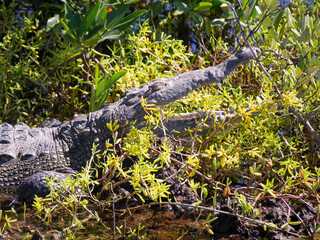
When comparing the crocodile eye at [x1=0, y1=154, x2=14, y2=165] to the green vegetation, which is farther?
the crocodile eye at [x1=0, y1=154, x2=14, y2=165]

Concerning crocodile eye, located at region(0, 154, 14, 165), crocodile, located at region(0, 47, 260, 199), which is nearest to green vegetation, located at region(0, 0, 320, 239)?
crocodile, located at region(0, 47, 260, 199)

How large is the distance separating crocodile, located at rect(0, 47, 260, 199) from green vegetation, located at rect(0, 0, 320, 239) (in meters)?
0.14

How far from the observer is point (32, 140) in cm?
394

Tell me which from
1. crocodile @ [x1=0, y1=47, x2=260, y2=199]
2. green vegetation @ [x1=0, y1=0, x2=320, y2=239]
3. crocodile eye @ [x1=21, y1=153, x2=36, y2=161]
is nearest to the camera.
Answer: green vegetation @ [x1=0, y1=0, x2=320, y2=239]

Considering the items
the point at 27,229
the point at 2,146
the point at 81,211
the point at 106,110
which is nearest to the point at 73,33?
the point at 106,110

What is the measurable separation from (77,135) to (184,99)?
1.20m

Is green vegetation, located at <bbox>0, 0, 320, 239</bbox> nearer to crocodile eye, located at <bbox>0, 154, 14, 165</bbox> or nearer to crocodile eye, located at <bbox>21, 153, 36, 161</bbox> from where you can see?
crocodile eye, located at <bbox>21, 153, 36, 161</bbox>

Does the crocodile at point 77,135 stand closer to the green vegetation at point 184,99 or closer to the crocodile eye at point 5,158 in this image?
the crocodile eye at point 5,158

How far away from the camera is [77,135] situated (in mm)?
3918

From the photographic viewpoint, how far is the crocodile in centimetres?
366

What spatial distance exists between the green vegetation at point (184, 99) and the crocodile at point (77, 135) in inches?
5.4

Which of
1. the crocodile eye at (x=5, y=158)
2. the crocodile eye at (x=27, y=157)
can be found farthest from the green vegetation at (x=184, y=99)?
the crocodile eye at (x=5, y=158)

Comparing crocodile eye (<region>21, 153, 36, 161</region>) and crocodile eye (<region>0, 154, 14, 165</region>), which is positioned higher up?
crocodile eye (<region>0, 154, 14, 165</region>)

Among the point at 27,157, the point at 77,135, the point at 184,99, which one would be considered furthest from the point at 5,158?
the point at 184,99
